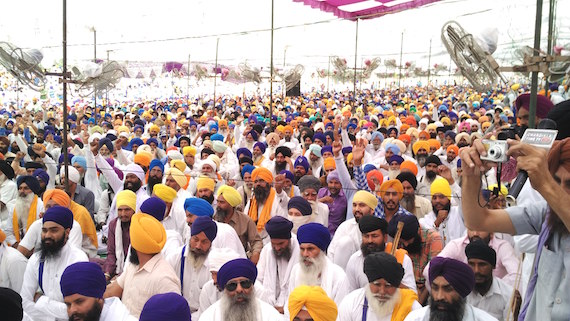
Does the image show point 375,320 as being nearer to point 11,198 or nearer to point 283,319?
point 283,319

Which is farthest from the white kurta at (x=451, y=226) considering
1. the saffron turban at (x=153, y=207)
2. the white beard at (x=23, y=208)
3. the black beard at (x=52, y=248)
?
the white beard at (x=23, y=208)

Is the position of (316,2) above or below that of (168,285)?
above

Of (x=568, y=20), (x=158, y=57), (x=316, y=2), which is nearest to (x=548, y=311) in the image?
(x=568, y=20)

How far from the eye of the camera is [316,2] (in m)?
17.9

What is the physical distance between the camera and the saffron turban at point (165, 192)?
18.8ft

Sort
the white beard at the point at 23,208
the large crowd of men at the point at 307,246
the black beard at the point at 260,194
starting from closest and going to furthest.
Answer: the large crowd of men at the point at 307,246, the white beard at the point at 23,208, the black beard at the point at 260,194

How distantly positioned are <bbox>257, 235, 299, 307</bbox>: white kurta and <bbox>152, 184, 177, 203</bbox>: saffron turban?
1.65m

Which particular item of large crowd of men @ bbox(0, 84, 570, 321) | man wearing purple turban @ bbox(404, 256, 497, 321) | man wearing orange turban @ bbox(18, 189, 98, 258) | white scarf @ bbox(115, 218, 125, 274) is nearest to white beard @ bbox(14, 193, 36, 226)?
large crowd of men @ bbox(0, 84, 570, 321)

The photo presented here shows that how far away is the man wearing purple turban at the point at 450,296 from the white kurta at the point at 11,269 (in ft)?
9.33

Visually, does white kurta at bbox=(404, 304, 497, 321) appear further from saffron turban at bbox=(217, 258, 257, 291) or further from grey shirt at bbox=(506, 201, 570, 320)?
grey shirt at bbox=(506, 201, 570, 320)

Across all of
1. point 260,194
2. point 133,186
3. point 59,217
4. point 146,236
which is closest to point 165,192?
point 133,186

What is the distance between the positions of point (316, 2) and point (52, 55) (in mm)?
→ 10560

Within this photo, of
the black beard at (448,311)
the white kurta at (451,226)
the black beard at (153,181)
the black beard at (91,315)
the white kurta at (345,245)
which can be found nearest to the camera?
the black beard at (448,311)

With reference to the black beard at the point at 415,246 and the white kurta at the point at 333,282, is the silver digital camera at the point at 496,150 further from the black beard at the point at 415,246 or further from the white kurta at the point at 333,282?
the black beard at the point at 415,246
